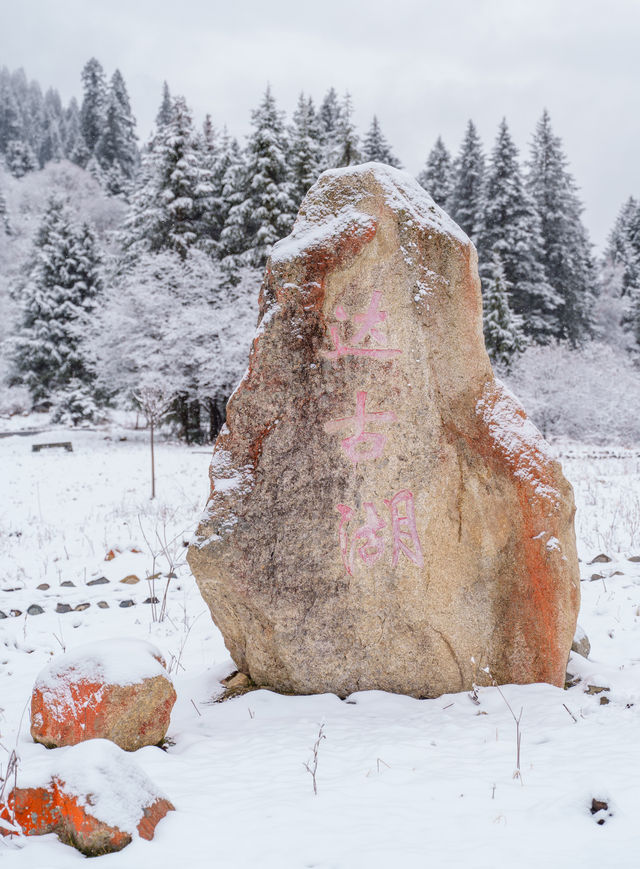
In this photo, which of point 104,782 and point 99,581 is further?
point 99,581

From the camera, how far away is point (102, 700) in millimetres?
2838

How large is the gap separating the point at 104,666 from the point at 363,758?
129cm

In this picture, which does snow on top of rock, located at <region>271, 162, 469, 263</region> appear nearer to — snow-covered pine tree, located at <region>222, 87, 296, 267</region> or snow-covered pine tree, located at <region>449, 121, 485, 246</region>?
snow-covered pine tree, located at <region>222, 87, 296, 267</region>

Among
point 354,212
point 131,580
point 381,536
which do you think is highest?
point 354,212

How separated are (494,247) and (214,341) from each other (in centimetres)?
1274

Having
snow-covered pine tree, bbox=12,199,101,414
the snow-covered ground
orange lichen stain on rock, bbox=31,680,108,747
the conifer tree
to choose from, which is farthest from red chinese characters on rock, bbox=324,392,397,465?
the conifer tree

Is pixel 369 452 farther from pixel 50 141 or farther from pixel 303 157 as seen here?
pixel 50 141

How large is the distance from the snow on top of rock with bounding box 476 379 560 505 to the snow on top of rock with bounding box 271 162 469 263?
99 centimetres

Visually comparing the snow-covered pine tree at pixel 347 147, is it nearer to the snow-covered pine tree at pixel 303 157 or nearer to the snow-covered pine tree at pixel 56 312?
the snow-covered pine tree at pixel 303 157

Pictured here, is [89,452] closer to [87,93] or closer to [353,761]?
[353,761]

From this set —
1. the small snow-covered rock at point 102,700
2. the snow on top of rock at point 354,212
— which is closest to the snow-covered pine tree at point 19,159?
the snow on top of rock at point 354,212

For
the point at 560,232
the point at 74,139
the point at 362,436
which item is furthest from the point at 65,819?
the point at 74,139

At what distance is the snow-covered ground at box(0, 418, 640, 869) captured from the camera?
2119 mm

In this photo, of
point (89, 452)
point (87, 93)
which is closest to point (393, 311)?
point (89, 452)
